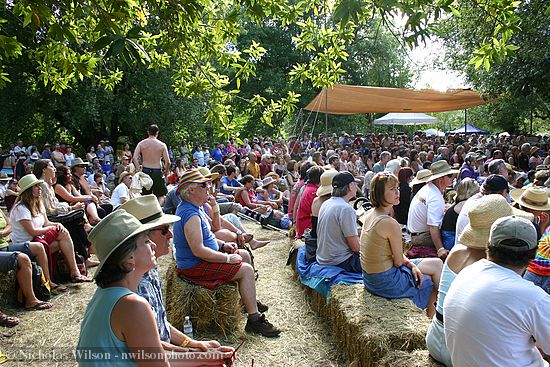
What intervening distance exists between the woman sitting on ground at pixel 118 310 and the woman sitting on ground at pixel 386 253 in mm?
2240

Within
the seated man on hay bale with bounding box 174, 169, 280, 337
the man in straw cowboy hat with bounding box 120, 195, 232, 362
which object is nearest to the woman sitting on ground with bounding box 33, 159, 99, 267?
the seated man on hay bale with bounding box 174, 169, 280, 337

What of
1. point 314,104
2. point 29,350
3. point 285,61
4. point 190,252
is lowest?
point 29,350

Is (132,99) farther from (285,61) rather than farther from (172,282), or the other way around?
(172,282)

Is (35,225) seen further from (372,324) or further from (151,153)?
(372,324)

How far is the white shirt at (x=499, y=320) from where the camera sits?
2.13 metres

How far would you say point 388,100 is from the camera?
641 inches

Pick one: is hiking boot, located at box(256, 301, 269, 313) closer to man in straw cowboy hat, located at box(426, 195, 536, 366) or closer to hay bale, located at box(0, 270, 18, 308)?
man in straw cowboy hat, located at box(426, 195, 536, 366)

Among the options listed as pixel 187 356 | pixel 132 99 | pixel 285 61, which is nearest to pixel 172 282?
pixel 187 356

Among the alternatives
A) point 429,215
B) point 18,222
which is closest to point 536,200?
point 429,215

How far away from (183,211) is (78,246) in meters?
2.68

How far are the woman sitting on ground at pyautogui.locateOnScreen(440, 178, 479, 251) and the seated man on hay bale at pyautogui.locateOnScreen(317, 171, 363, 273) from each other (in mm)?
1160

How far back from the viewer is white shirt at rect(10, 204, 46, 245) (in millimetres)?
5188

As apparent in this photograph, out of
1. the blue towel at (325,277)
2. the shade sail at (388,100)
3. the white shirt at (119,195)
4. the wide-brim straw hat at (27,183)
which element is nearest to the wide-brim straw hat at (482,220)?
the blue towel at (325,277)

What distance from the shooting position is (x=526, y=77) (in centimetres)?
1241
